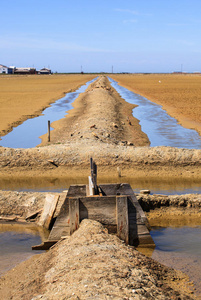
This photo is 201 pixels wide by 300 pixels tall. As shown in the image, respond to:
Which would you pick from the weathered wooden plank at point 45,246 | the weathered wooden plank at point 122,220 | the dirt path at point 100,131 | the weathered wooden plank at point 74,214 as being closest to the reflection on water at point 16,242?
the weathered wooden plank at point 45,246

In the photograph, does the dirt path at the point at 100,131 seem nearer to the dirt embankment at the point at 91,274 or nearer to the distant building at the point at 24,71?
the dirt embankment at the point at 91,274

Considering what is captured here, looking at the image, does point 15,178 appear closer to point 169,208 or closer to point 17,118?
point 169,208

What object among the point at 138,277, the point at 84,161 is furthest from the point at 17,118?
the point at 138,277

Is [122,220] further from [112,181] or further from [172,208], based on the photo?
[112,181]

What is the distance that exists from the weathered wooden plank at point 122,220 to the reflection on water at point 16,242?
1811mm

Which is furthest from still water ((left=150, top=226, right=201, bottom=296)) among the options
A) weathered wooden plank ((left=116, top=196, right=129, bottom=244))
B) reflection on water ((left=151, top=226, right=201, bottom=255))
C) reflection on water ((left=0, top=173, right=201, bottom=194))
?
reflection on water ((left=0, top=173, right=201, bottom=194))

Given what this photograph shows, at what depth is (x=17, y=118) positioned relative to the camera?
27.3m

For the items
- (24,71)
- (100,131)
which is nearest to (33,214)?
(100,131)

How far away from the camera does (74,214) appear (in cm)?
769

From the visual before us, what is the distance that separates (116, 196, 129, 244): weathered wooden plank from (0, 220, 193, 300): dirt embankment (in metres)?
0.36

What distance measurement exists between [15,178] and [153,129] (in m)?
11.6

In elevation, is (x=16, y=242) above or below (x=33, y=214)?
below

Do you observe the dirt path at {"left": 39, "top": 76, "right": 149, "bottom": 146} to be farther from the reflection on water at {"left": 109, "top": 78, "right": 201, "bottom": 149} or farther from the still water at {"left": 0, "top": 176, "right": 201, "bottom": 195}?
the still water at {"left": 0, "top": 176, "right": 201, "bottom": 195}

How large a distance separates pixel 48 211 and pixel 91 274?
3.90 metres
